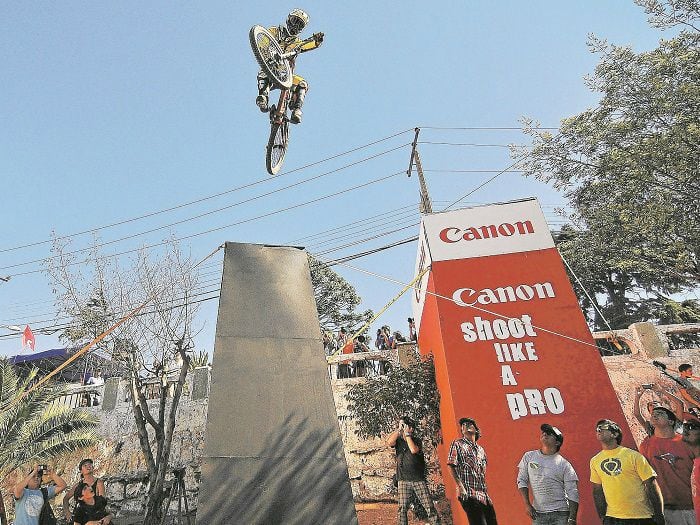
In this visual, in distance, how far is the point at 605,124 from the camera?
10.7 meters

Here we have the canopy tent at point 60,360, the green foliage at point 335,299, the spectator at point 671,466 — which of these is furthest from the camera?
the green foliage at point 335,299

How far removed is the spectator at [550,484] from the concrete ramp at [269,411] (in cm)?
275

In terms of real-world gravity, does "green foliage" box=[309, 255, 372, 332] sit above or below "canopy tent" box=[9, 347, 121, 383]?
above

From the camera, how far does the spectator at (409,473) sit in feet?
20.3

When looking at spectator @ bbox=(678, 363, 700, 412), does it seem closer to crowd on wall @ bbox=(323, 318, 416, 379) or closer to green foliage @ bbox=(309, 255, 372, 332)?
crowd on wall @ bbox=(323, 318, 416, 379)

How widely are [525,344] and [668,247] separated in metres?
5.98

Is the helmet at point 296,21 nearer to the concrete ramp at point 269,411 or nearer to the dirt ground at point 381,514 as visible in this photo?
the concrete ramp at point 269,411

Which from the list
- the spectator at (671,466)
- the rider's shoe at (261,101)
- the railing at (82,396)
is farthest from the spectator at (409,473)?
the railing at (82,396)

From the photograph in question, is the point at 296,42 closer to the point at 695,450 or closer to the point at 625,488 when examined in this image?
the point at 625,488

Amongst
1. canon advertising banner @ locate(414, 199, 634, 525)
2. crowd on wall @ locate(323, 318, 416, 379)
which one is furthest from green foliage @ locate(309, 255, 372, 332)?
canon advertising banner @ locate(414, 199, 634, 525)

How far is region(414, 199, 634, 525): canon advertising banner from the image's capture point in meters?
6.79

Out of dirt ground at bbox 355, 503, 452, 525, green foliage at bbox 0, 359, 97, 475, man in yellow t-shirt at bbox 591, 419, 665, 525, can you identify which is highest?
green foliage at bbox 0, 359, 97, 475

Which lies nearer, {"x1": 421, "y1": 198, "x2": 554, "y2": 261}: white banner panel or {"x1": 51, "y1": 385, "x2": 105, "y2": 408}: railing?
{"x1": 421, "y1": 198, "x2": 554, "y2": 261}: white banner panel

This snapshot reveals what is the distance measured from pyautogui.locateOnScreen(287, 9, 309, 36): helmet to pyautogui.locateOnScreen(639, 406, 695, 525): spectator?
23.5 feet
